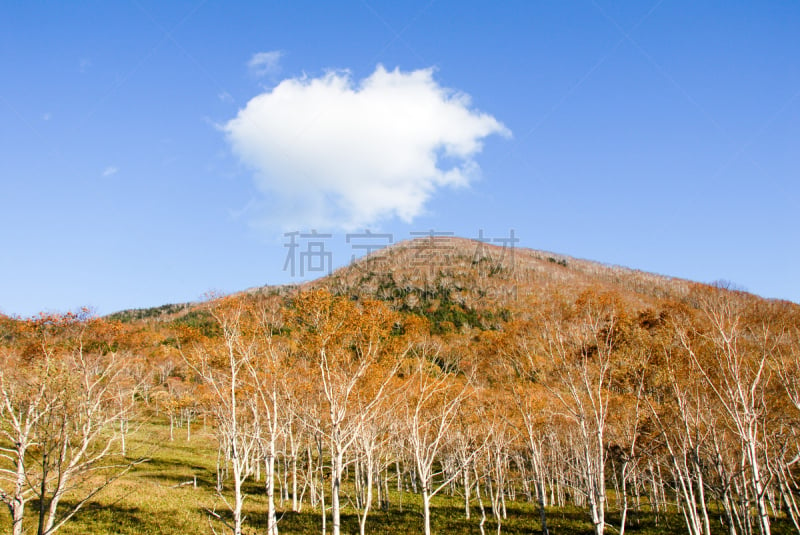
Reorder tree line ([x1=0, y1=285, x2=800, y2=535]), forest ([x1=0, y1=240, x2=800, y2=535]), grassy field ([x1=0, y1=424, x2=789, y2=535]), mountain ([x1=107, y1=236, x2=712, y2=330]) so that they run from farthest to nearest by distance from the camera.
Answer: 1. mountain ([x1=107, y1=236, x2=712, y2=330])
2. grassy field ([x1=0, y1=424, x2=789, y2=535])
3. forest ([x1=0, y1=240, x2=800, y2=535])
4. tree line ([x1=0, y1=285, x2=800, y2=535])

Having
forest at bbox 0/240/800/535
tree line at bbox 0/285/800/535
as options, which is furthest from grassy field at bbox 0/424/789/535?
tree line at bbox 0/285/800/535

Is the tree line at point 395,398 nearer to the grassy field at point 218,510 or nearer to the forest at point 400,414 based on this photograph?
the forest at point 400,414

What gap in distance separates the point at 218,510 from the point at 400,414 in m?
12.7

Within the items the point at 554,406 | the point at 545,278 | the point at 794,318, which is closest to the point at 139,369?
the point at 554,406

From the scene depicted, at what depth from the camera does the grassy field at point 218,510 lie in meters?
20.9

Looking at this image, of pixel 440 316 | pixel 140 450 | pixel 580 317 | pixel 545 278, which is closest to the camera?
pixel 580 317

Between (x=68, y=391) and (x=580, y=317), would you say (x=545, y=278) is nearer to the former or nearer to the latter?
(x=580, y=317)

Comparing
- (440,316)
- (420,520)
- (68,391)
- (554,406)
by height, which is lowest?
(420,520)

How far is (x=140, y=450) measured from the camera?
43969 millimetres

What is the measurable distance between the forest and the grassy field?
0.76 ft

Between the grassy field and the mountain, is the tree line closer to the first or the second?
the grassy field

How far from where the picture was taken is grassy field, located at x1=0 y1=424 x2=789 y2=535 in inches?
822

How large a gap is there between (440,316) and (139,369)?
288 ft

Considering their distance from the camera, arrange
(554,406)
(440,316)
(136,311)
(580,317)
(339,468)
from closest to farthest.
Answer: (339,468) → (580,317) → (554,406) → (440,316) → (136,311)
